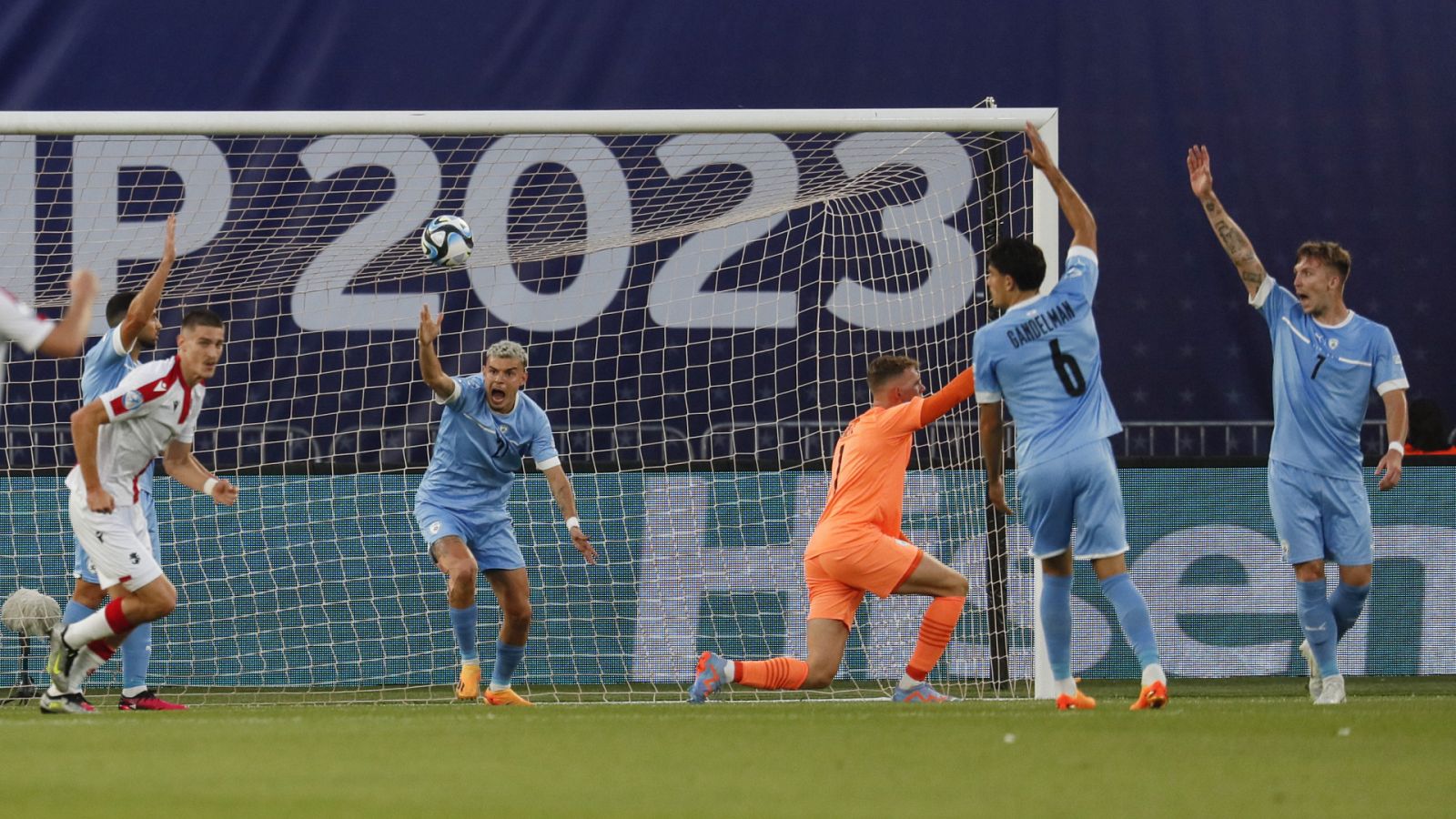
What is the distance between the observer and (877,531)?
7.32 meters

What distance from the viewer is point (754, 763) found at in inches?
183

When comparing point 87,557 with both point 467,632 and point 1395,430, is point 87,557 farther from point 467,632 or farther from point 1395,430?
point 1395,430

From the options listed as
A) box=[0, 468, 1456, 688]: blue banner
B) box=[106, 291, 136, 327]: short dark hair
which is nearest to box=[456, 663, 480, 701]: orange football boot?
box=[0, 468, 1456, 688]: blue banner

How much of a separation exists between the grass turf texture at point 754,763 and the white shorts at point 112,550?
1.94 ft

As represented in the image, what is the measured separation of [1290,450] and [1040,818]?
397 cm

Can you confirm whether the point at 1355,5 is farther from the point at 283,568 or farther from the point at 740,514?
the point at 283,568

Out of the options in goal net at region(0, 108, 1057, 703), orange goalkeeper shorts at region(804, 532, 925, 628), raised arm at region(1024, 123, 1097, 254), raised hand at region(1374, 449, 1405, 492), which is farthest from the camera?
goal net at region(0, 108, 1057, 703)

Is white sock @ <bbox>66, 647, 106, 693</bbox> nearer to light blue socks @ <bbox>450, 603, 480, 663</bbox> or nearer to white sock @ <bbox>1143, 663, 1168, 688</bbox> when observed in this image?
light blue socks @ <bbox>450, 603, 480, 663</bbox>

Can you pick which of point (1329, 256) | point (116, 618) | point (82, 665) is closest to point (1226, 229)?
point (1329, 256)

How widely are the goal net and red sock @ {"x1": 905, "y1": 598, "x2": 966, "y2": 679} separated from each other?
1.29m

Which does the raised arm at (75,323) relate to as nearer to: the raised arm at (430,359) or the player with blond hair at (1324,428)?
the raised arm at (430,359)

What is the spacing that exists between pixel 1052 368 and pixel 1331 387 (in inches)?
59.3

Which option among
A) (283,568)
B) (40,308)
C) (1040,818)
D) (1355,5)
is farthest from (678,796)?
(1355,5)

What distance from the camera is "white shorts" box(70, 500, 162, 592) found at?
6.86 m
